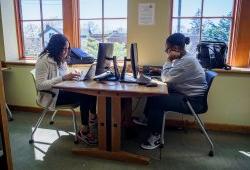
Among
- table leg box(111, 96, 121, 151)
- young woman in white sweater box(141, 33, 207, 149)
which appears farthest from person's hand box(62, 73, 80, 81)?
young woman in white sweater box(141, 33, 207, 149)

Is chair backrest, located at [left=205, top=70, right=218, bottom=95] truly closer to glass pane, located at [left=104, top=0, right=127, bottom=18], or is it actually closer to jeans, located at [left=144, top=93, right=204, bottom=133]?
jeans, located at [left=144, top=93, right=204, bottom=133]

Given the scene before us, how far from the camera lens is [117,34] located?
10.7 feet

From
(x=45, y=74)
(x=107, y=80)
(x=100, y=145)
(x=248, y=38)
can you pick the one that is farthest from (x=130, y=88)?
(x=248, y=38)

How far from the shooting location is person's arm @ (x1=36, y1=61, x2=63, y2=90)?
93.4 inches

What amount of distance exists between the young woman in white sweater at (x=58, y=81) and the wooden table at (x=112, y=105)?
19cm

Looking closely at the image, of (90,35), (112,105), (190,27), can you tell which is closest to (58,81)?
(112,105)

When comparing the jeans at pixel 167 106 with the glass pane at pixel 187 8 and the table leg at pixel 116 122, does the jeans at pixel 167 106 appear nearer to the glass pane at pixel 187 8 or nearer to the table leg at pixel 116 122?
the table leg at pixel 116 122

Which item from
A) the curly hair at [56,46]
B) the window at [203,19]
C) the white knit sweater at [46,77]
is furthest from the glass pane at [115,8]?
the white knit sweater at [46,77]

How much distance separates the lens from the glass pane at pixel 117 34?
3.22 meters

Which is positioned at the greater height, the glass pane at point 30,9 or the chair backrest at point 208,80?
the glass pane at point 30,9

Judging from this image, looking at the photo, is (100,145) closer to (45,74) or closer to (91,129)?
(91,129)

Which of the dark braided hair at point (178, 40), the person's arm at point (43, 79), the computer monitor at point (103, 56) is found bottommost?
the person's arm at point (43, 79)

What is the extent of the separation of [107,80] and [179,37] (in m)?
0.83

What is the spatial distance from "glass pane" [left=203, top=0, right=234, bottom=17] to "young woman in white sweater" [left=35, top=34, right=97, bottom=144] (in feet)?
5.61
